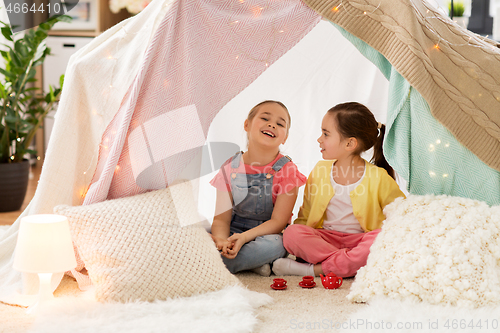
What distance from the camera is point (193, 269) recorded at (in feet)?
3.87

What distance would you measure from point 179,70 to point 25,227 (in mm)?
585

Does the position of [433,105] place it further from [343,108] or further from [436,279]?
[436,279]

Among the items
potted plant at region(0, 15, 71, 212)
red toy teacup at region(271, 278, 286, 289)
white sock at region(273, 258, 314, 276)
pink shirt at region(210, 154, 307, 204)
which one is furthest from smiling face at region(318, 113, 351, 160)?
potted plant at region(0, 15, 71, 212)

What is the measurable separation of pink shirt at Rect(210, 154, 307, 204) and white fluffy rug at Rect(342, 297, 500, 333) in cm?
56

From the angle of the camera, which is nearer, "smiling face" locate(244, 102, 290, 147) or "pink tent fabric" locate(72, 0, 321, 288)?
"pink tent fabric" locate(72, 0, 321, 288)

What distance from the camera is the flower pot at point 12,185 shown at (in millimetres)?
2154

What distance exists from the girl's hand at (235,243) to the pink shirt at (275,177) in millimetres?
224

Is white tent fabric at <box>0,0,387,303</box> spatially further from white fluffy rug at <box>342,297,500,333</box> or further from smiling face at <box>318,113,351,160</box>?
white fluffy rug at <box>342,297,500,333</box>

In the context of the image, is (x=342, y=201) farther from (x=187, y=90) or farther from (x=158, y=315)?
(x=158, y=315)

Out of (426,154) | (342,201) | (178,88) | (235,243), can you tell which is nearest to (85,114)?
(178,88)

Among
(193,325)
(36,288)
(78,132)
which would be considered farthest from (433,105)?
(36,288)

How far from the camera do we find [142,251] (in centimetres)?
115

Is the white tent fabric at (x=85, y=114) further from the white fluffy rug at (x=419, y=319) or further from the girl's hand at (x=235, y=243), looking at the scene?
the white fluffy rug at (x=419, y=319)

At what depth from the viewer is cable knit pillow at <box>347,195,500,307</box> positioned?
43.3 inches
